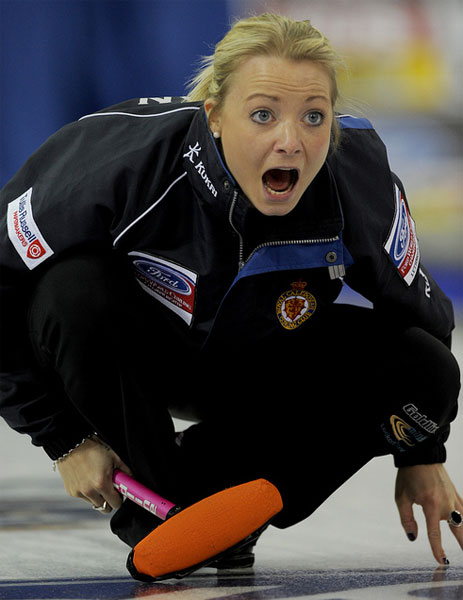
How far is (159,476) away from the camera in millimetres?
1238

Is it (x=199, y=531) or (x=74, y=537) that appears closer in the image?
(x=199, y=531)

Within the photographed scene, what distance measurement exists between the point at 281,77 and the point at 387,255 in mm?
290

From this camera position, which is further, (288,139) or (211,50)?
(211,50)

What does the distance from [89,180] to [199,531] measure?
464 millimetres

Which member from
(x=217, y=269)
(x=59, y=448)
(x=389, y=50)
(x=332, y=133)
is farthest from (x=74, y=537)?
(x=389, y=50)

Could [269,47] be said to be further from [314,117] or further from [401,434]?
[401,434]

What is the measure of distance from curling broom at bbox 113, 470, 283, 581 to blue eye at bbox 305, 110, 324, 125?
45cm

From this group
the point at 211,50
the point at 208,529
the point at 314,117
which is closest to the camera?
the point at 208,529

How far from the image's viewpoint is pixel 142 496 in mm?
1229

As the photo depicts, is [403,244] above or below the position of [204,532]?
above

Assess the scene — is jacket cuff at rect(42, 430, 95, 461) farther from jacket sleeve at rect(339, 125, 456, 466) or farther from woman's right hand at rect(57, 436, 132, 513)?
jacket sleeve at rect(339, 125, 456, 466)

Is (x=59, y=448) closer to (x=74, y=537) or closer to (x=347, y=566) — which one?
(x=74, y=537)

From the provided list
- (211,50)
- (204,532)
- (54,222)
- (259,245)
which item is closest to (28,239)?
(54,222)

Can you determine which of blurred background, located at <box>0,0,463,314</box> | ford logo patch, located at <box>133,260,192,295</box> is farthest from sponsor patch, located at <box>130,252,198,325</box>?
blurred background, located at <box>0,0,463,314</box>
